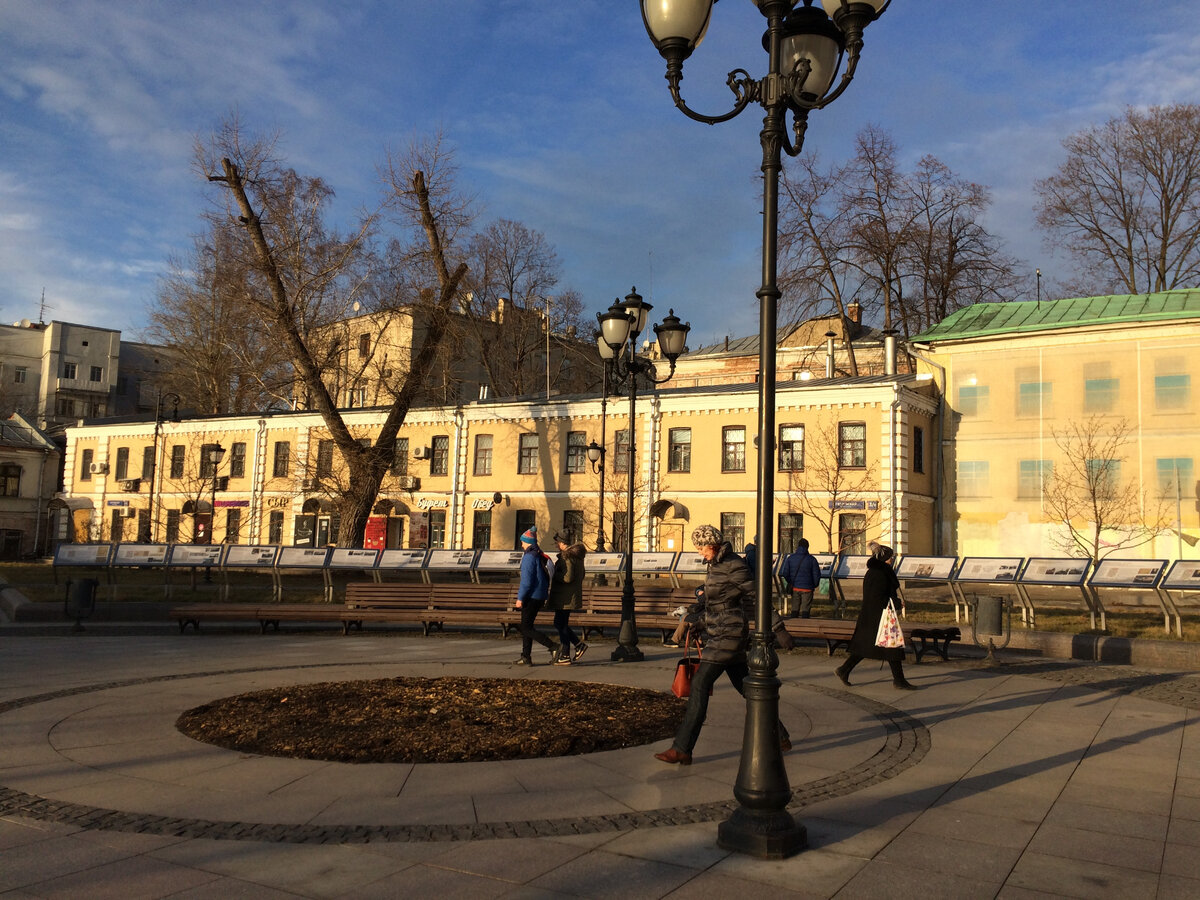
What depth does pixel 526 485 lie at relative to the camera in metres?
41.0

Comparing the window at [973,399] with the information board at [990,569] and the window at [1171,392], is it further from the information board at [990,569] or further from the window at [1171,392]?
the information board at [990,569]

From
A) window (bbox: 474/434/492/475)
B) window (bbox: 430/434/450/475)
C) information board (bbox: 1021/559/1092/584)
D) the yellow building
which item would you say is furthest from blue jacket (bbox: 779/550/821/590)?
window (bbox: 430/434/450/475)

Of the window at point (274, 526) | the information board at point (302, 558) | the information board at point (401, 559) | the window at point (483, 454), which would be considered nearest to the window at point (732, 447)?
the window at point (483, 454)

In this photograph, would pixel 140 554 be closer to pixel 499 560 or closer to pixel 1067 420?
pixel 499 560

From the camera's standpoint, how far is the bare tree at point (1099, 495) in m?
31.8

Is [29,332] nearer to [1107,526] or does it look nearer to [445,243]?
[445,243]

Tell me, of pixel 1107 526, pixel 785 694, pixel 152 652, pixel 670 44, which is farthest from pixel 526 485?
pixel 670 44

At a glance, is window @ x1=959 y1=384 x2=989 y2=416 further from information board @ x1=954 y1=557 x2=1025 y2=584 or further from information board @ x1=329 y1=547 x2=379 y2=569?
information board @ x1=329 y1=547 x2=379 y2=569

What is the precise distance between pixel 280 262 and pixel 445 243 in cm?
549

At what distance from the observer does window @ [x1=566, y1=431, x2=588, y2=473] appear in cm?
3978

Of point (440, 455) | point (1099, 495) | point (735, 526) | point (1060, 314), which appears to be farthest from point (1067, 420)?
point (440, 455)

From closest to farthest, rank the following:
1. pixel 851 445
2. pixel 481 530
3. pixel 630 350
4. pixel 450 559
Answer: pixel 630 350 < pixel 450 559 < pixel 851 445 < pixel 481 530

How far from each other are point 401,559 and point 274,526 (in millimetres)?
24403

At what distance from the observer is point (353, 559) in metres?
24.8
